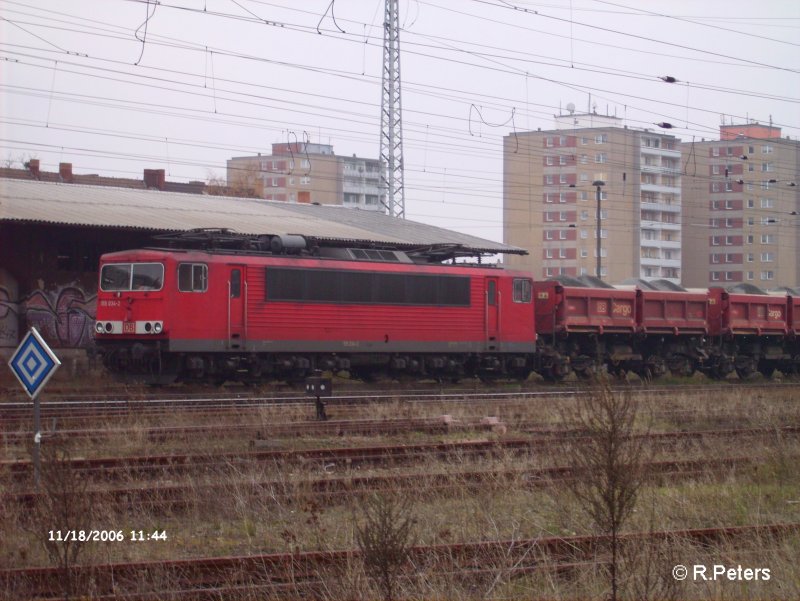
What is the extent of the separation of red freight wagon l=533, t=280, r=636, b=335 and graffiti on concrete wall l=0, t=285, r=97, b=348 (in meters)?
14.0

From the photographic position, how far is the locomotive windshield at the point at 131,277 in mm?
23578

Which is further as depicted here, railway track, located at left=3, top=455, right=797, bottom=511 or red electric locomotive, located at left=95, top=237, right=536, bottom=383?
red electric locomotive, located at left=95, top=237, right=536, bottom=383

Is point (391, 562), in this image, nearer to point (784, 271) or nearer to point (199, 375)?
point (199, 375)

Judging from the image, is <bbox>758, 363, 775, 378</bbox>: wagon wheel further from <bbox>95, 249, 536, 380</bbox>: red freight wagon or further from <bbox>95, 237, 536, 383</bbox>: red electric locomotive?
<bbox>95, 237, 536, 383</bbox>: red electric locomotive

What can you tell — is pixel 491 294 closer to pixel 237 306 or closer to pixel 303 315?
pixel 303 315

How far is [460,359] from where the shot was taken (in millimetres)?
29156

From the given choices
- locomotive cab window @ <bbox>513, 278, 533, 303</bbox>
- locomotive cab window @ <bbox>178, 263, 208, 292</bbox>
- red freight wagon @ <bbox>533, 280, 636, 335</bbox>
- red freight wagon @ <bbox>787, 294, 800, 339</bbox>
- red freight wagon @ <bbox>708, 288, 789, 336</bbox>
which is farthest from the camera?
red freight wagon @ <bbox>787, 294, 800, 339</bbox>

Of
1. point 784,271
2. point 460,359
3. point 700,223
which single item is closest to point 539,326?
point 460,359

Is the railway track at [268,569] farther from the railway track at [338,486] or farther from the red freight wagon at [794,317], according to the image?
the red freight wagon at [794,317]

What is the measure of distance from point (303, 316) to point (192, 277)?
10.6 ft

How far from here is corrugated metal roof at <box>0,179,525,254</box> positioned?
1138 inches

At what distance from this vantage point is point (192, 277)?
23.6m

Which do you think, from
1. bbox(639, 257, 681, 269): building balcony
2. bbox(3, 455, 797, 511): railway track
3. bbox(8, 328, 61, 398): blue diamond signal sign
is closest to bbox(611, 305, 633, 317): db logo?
bbox(3, 455, 797, 511): railway track

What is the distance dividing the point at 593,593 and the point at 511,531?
216 cm
